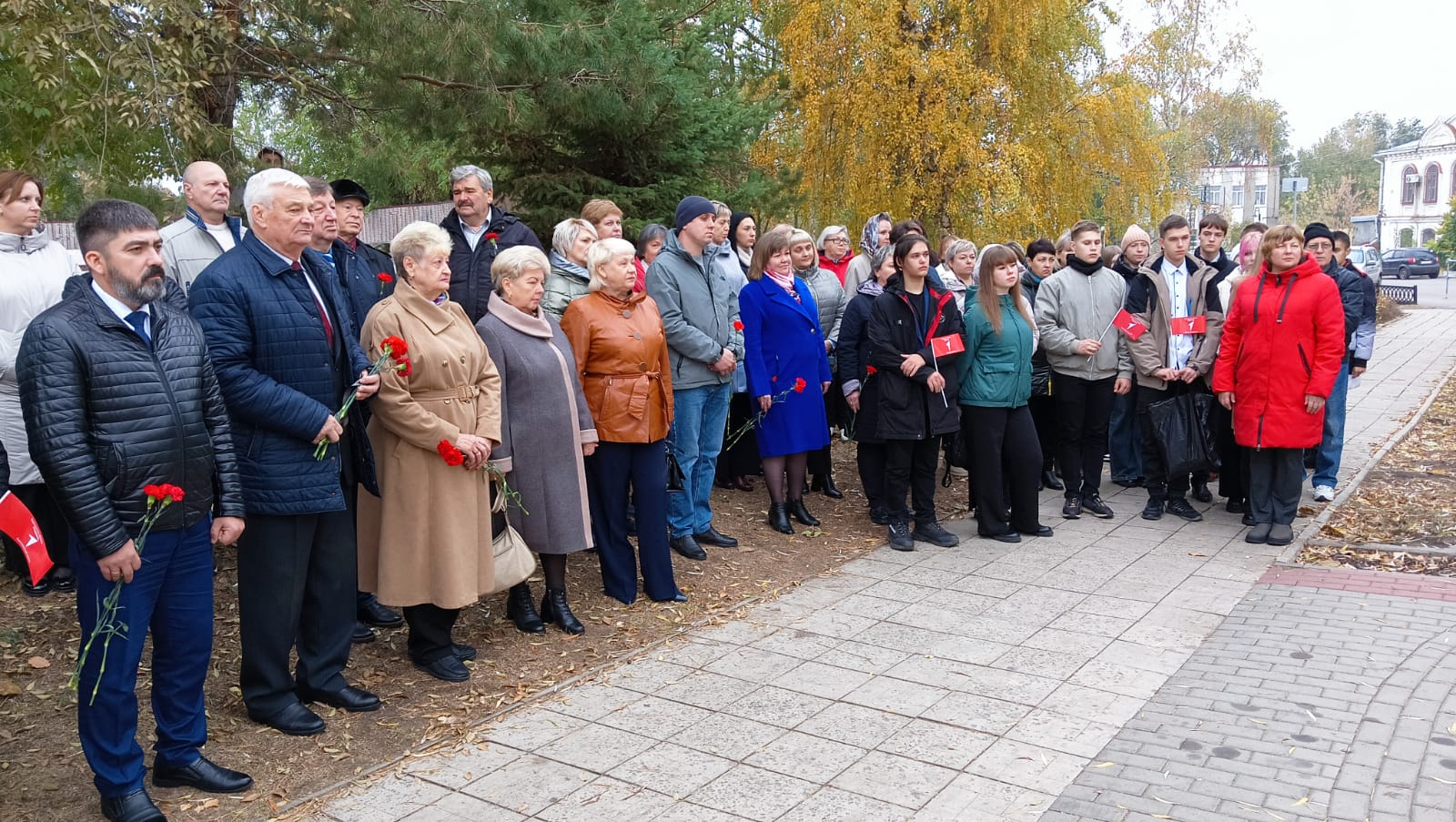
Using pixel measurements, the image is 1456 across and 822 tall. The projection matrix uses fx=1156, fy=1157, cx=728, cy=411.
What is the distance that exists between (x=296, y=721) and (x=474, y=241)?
10.4 ft

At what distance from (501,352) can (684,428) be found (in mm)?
1756

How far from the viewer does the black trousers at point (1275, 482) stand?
24.8ft

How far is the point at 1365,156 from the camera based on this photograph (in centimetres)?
9962

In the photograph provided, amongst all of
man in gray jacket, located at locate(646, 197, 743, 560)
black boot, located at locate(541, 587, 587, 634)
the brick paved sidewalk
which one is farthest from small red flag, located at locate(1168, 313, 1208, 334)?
black boot, located at locate(541, 587, 587, 634)

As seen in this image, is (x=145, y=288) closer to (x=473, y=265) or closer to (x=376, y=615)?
(x=376, y=615)

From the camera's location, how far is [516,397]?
5512 mm

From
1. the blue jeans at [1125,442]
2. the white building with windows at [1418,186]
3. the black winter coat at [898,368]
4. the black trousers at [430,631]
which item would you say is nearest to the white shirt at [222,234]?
the black trousers at [430,631]

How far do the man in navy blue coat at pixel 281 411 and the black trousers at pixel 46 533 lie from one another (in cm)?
217

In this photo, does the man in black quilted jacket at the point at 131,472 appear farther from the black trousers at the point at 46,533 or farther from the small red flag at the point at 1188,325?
the small red flag at the point at 1188,325

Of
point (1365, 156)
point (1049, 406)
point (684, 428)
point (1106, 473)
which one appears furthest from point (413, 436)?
point (1365, 156)

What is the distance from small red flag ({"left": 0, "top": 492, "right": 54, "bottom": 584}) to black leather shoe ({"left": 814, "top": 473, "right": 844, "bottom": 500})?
6264 millimetres

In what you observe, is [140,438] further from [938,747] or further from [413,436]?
[938,747]

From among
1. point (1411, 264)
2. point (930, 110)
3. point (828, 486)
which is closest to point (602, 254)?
point (828, 486)

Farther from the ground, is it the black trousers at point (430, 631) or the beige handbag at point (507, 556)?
the beige handbag at point (507, 556)
